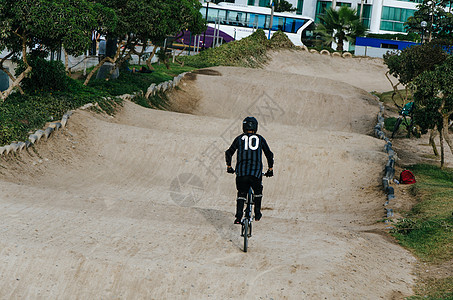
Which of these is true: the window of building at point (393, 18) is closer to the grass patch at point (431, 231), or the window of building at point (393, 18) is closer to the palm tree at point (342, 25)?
the palm tree at point (342, 25)

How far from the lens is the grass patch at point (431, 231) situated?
852cm

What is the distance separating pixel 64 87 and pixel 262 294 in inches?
675

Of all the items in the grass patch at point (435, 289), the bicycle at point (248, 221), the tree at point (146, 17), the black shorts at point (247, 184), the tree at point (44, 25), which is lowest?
the grass patch at point (435, 289)

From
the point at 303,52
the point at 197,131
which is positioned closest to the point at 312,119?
the point at 197,131

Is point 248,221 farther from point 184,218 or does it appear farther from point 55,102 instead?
point 55,102

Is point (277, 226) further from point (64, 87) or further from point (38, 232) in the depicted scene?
point (64, 87)

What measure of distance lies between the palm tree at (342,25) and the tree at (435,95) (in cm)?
3968

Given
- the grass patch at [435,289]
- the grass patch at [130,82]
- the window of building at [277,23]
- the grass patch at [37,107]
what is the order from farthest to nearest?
the window of building at [277,23], the grass patch at [130,82], the grass patch at [37,107], the grass patch at [435,289]

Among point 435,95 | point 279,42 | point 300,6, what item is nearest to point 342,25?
point 279,42

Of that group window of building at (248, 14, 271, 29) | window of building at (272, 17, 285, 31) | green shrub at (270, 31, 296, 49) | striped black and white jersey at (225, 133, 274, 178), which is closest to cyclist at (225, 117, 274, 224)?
striped black and white jersey at (225, 133, 274, 178)

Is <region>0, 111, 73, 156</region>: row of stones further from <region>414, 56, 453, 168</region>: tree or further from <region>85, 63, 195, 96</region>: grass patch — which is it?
<region>414, 56, 453, 168</region>: tree

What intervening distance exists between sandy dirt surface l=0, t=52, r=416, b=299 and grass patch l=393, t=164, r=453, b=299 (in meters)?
0.41

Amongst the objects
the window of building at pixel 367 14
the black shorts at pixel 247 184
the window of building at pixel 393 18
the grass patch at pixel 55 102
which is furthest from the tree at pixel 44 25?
the window of building at pixel 393 18

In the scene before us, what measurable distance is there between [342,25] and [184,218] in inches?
1926
